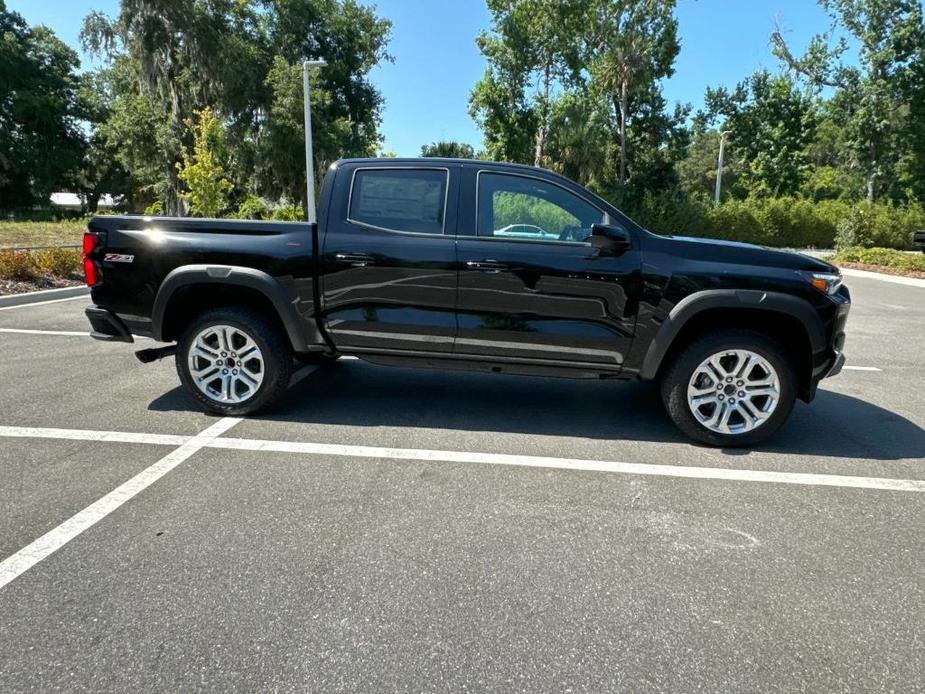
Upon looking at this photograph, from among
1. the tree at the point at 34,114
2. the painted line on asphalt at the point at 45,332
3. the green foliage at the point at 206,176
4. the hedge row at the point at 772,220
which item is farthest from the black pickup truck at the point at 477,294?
the tree at the point at 34,114

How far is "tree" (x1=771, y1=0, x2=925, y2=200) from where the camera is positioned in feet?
120

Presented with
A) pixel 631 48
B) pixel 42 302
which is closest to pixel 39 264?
pixel 42 302

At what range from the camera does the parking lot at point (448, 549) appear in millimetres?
2076

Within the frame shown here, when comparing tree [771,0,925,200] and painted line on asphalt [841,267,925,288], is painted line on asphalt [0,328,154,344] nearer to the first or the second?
painted line on asphalt [841,267,925,288]

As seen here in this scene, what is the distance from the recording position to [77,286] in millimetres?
10773

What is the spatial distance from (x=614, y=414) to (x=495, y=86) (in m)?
37.2

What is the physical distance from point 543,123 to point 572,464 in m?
37.1

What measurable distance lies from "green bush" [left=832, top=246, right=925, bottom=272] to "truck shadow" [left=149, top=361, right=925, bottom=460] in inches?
699

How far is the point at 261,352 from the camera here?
4.32 meters

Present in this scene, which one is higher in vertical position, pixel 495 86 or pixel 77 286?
pixel 495 86

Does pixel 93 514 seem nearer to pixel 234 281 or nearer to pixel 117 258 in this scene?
pixel 234 281

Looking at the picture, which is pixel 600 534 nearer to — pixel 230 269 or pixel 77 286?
pixel 230 269

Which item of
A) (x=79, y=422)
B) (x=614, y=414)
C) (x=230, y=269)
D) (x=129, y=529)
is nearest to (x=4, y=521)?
(x=129, y=529)

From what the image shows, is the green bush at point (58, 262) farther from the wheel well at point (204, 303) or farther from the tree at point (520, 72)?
the tree at point (520, 72)
